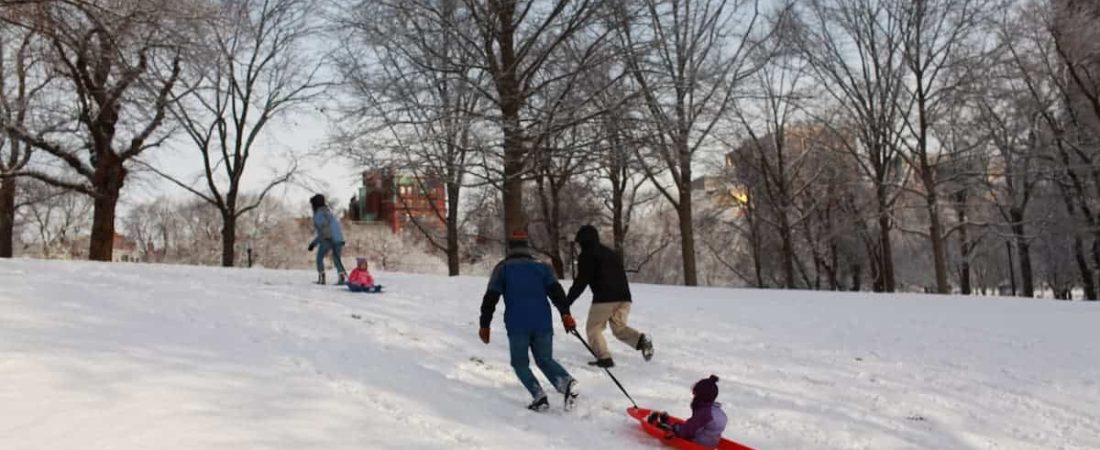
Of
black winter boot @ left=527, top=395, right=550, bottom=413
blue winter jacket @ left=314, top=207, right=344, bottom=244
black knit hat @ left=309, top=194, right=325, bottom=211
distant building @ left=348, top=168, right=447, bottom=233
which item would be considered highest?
distant building @ left=348, top=168, right=447, bottom=233

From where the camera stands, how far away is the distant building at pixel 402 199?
2075cm

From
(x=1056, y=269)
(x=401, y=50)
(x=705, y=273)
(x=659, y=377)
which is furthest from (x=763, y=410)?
(x=705, y=273)

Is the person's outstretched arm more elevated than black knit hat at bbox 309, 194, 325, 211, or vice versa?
black knit hat at bbox 309, 194, 325, 211

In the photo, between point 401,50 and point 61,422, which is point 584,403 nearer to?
point 61,422

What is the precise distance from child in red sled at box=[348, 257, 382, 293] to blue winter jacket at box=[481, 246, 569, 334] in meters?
6.31

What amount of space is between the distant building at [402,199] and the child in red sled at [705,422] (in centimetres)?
1271

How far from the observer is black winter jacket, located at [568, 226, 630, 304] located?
7.95 meters

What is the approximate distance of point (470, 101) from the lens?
17.5 m

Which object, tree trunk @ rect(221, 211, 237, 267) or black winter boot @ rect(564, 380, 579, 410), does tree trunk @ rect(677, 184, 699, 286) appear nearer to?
→ tree trunk @ rect(221, 211, 237, 267)

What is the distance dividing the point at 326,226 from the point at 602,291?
6.98m

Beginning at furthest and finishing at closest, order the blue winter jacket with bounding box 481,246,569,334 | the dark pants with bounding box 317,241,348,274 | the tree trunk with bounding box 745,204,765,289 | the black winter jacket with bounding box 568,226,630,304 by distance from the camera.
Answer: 1. the tree trunk with bounding box 745,204,765,289
2. the dark pants with bounding box 317,241,348,274
3. the black winter jacket with bounding box 568,226,630,304
4. the blue winter jacket with bounding box 481,246,569,334

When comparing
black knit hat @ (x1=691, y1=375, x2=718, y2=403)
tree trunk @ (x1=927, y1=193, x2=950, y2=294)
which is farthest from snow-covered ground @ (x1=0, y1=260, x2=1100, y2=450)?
tree trunk @ (x1=927, y1=193, x2=950, y2=294)

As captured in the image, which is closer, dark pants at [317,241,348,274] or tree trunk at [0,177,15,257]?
dark pants at [317,241,348,274]

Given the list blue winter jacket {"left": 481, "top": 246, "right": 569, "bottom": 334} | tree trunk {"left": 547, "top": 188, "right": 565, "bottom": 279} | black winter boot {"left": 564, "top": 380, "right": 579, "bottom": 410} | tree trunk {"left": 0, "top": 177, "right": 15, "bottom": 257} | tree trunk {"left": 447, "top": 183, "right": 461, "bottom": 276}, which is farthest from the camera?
tree trunk {"left": 547, "top": 188, "right": 565, "bottom": 279}
